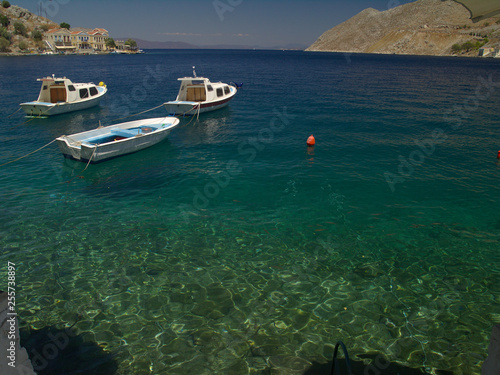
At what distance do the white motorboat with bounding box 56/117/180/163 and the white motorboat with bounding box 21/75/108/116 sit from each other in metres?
13.7

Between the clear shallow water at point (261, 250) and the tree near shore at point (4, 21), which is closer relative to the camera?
the clear shallow water at point (261, 250)

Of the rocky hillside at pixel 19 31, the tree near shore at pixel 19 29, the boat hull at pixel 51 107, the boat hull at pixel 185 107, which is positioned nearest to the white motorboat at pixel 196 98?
the boat hull at pixel 185 107

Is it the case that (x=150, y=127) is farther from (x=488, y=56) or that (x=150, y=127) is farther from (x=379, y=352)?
(x=488, y=56)

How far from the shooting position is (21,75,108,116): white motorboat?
31391 mm

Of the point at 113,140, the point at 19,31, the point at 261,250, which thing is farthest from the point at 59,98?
the point at 19,31

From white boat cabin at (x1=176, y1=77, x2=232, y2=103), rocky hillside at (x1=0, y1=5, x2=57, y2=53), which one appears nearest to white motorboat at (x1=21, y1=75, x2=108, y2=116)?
white boat cabin at (x1=176, y1=77, x2=232, y2=103)

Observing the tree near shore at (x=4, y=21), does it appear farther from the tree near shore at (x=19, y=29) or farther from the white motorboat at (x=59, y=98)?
the white motorboat at (x=59, y=98)

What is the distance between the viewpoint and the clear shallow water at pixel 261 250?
7.81m

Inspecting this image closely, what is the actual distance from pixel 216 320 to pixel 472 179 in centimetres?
1722

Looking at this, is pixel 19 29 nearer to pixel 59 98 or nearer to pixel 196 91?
pixel 59 98

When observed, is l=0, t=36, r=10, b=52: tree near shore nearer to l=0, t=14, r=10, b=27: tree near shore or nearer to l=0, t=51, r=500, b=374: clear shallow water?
l=0, t=14, r=10, b=27: tree near shore

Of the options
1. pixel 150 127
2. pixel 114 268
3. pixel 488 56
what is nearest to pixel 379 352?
pixel 114 268

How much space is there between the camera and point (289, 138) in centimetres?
2598

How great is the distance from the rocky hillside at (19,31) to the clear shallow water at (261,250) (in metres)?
176
